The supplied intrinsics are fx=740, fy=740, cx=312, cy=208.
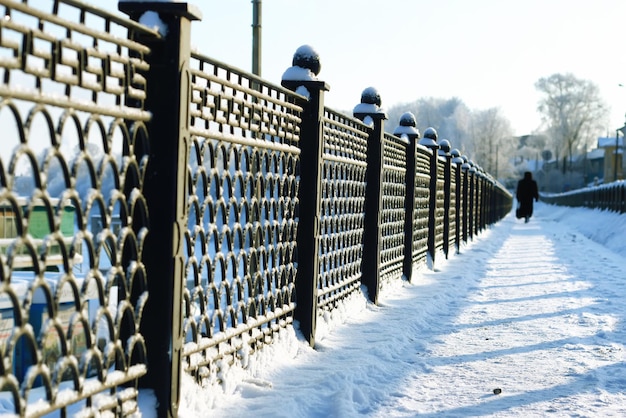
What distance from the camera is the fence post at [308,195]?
5.09 meters

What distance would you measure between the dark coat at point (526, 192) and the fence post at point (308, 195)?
22161 millimetres

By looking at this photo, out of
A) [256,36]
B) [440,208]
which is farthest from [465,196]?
[256,36]

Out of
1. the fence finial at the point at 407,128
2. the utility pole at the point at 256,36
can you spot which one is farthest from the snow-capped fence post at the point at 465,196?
the fence finial at the point at 407,128

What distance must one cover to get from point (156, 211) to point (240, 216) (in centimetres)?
101

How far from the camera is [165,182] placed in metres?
3.00

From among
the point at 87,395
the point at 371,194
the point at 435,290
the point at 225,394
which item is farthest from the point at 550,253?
the point at 87,395

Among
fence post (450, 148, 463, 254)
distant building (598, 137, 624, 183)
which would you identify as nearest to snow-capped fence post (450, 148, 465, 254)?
fence post (450, 148, 463, 254)

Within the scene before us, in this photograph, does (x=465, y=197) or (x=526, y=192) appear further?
(x=526, y=192)

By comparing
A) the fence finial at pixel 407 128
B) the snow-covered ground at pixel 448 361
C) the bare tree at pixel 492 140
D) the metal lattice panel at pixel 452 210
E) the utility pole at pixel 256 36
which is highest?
the bare tree at pixel 492 140

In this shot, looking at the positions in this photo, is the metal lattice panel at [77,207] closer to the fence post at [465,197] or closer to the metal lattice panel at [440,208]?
the metal lattice panel at [440,208]

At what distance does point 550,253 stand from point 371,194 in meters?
8.52

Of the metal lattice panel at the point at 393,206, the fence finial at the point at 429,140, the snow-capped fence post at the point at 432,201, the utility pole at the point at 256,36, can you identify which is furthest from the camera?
the utility pole at the point at 256,36

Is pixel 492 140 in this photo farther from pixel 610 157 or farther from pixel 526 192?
pixel 526 192

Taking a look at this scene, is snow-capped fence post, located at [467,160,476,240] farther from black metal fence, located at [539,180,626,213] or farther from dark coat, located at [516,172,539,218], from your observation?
dark coat, located at [516,172,539,218]
